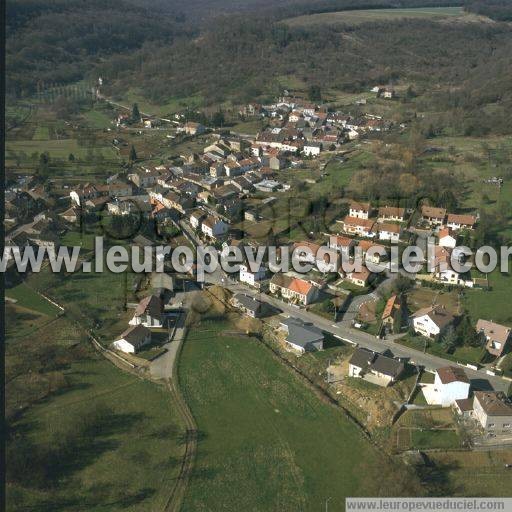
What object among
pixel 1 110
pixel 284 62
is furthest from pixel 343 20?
pixel 1 110

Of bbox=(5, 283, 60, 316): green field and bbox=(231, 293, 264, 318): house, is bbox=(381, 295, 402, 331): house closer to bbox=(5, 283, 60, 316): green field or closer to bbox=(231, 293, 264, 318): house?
bbox=(231, 293, 264, 318): house

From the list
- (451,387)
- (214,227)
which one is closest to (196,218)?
(214,227)

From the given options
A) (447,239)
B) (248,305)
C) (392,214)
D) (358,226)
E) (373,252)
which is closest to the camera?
(248,305)

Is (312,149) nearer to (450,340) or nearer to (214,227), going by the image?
(214,227)

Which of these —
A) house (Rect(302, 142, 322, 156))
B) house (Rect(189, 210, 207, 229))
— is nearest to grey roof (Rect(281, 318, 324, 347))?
house (Rect(189, 210, 207, 229))

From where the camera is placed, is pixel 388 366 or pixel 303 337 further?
pixel 303 337
